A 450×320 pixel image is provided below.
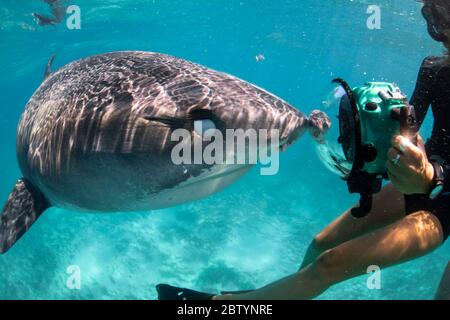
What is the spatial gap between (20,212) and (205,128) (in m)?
3.17

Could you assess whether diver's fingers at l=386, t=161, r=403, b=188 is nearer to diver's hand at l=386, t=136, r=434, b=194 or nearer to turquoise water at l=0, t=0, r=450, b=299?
diver's hand at l=386, t=136, r=434, b=194

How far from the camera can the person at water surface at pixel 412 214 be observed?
251 cm

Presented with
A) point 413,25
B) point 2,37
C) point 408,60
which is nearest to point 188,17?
point 2,37

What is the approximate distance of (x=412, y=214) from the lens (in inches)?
120

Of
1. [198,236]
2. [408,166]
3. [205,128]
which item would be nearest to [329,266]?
[408,166]

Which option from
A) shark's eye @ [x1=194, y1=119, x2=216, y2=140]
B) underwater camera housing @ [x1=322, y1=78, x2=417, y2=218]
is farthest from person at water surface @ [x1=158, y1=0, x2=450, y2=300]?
shark's eye @ [x1=194, y1=119, x2=216, y2=140]

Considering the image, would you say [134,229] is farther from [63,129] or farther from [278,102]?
[278,102]

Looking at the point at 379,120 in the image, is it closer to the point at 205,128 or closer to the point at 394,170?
the point at 394,170

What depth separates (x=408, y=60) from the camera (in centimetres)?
4034

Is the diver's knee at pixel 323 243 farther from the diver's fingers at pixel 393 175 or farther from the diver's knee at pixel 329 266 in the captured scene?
the diver's fingers at pixel 393 175

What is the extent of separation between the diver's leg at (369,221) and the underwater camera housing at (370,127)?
4.09ft

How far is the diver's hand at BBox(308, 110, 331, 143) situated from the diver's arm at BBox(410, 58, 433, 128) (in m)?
1.29

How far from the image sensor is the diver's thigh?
400cm
